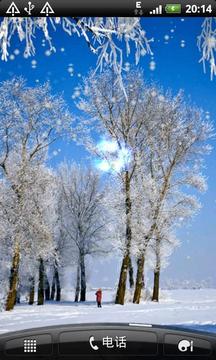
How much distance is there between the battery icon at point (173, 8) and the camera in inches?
111

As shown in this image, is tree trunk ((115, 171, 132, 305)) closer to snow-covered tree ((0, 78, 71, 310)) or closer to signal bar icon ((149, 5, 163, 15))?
snow-covered tree ((0, 78, 71, 310))

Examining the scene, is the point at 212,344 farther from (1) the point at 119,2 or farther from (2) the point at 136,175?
(2) the point at 136,175

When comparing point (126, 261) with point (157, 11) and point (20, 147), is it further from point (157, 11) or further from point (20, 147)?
point (157, 11)

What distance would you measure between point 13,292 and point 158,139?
7147 mm

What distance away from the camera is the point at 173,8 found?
2.83 meters

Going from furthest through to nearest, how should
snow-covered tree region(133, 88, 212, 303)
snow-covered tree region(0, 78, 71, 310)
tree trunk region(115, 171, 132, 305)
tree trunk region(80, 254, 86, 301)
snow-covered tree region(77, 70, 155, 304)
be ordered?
tree trunk region(80, 254, 86, 301), snow-covered tree region(0, 78, 71, 310), snow-covered tree region(133, 88, 212, 303), tree trunk region(115, 171, 132, 305), snow-covered tree region(77, 70, 155, 304)

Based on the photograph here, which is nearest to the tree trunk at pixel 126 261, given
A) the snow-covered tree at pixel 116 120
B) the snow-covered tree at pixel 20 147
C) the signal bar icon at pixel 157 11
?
the snow-covered tree at pixel 116 120

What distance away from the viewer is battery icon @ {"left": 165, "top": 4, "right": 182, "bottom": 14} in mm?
2822

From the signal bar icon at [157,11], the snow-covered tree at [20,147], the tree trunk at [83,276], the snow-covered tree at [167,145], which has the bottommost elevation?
the tree trunk at [83,276]

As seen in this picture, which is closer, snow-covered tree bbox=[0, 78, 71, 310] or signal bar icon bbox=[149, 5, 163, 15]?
signal bar icon bbox=[149, 5, 163, 15]

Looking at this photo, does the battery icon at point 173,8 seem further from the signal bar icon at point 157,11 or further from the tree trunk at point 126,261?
the tree trunk at point 126,261

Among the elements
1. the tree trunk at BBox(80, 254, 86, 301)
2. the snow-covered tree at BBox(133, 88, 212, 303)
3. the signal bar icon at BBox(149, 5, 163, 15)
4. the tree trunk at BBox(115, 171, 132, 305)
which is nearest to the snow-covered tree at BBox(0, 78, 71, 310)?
the tree trunk at BBox(115, 171, 132, 305)

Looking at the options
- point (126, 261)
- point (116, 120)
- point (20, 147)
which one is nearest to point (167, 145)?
point (116, 120)

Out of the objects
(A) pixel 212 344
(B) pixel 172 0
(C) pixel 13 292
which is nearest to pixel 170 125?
(B) pixel 172 0
